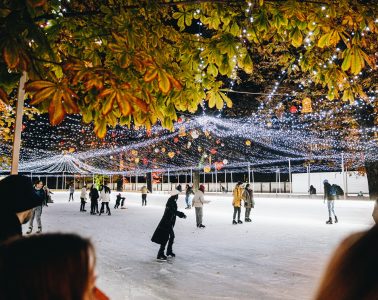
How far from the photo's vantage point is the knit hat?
2510 millimetres

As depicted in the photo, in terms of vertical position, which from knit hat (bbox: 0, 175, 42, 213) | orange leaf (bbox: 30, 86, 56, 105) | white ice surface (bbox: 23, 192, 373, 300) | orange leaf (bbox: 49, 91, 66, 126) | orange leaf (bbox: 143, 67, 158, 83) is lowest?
white ice surface (bbox: 23, 192, 373, 300)

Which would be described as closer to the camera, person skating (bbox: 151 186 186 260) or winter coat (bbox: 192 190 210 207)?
person skating (bbox: 151 186 186 260)

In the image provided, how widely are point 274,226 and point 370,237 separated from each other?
528 inches

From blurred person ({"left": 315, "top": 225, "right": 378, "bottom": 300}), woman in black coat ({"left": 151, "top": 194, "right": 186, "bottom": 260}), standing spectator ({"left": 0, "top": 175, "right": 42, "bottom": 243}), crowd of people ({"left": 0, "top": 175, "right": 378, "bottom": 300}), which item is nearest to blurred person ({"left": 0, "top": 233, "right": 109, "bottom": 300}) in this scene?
crowd of people ({"left": 0, "top": 175, "right": 378, "bottom": 300})

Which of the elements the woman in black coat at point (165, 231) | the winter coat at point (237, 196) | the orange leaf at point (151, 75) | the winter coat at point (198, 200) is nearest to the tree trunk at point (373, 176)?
the winter coat at point (237, 196)

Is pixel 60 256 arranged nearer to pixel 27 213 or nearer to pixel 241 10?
pixel 27 213

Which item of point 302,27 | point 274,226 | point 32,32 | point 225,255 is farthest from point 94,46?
point 274,226

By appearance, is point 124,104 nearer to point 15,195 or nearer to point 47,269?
point 15,195

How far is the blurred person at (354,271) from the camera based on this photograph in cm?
90

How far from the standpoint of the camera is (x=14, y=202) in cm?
253

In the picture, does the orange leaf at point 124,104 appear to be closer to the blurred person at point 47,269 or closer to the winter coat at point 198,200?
the blurred person at point 47,269

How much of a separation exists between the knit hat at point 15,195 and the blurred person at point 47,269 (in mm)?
1588

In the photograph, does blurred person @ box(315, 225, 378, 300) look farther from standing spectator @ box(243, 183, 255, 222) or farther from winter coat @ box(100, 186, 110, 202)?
winter coat @ box(100, 186, 110, 202)

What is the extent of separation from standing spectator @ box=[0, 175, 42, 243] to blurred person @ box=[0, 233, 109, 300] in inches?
60.1
